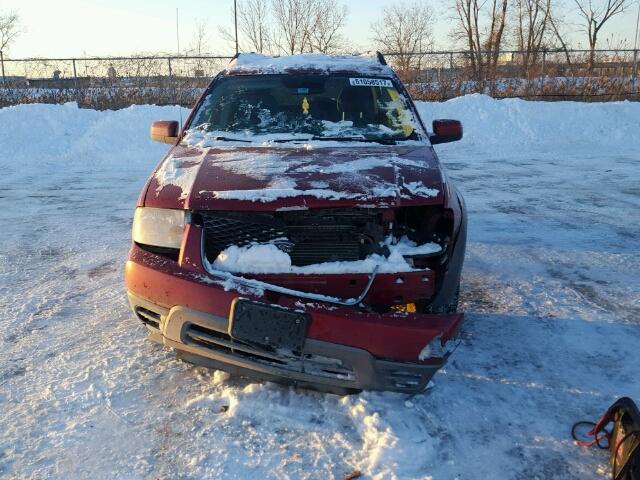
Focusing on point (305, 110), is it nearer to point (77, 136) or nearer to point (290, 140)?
point (290, 140)

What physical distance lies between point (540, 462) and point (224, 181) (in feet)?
6.54

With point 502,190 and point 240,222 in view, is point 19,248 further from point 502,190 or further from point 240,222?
point 502,190

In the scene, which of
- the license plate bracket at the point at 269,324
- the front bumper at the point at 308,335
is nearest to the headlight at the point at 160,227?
the front bumper at the point at 308,335

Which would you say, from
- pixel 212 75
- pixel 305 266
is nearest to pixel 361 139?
pixel 305 266

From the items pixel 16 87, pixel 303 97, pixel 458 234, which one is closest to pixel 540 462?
pixel 458 234

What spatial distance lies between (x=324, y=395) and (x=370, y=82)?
266 centimetres

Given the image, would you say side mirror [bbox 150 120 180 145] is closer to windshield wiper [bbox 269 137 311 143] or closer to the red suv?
windshield wiper [bbox 269 137 311 143]

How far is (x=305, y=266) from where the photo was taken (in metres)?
2.66

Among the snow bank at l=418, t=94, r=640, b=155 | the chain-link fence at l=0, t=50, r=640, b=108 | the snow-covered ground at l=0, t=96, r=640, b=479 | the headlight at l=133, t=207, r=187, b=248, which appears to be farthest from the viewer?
the chain-link fence at l=0, t=50, r=640, b=108

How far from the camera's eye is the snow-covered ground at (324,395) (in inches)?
90.8

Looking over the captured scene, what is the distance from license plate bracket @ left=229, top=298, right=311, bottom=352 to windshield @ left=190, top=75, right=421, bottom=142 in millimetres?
1682

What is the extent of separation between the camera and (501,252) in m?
5.15

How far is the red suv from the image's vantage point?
2414 millimetres

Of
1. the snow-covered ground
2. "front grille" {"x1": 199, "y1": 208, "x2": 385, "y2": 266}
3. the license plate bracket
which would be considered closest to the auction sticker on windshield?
the snow-covered ground
